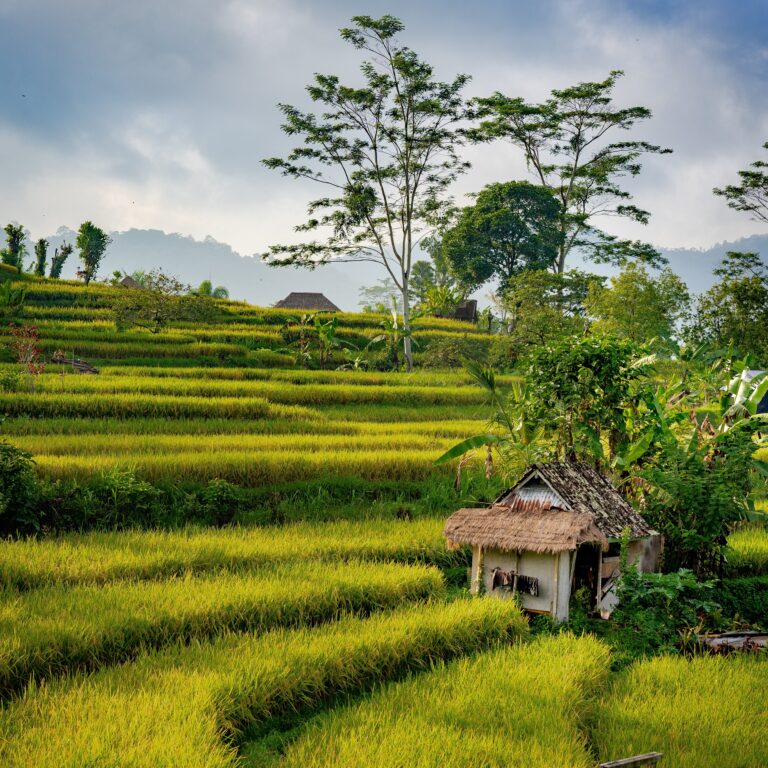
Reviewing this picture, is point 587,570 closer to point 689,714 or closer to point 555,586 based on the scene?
point 555,586

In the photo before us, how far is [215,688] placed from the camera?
500cm

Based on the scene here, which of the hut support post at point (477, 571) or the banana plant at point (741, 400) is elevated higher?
the banana plant at point (741, 400)

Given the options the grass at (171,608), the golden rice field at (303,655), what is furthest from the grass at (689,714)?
the grass at (171,608)

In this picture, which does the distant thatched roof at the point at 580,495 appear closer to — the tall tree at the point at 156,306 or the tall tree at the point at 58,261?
the tall tree at the point at 156,306

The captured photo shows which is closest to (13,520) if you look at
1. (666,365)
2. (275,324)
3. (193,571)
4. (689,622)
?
(193,571)

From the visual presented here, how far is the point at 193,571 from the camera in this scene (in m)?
7.57

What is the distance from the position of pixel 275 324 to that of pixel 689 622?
20.1 m

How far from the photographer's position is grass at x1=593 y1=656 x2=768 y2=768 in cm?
509

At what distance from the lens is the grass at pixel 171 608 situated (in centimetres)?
562

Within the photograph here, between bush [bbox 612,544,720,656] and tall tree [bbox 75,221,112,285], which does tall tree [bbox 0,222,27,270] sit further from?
bush [bbox 612,544,720,656]

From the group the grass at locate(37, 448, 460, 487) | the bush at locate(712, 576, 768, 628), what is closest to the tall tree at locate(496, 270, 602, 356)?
the grass at locate(37, 448, 460, 487)

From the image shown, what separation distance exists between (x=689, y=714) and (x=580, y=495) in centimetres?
240

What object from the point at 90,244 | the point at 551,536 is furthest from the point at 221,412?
the point at 90,244

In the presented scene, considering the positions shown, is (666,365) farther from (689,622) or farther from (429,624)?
(429,624)
